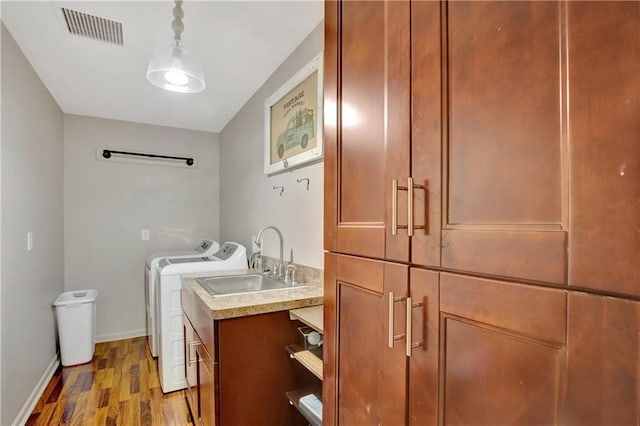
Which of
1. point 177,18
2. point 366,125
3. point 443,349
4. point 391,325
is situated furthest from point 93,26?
point 443,349

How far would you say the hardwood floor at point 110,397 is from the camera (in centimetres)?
203

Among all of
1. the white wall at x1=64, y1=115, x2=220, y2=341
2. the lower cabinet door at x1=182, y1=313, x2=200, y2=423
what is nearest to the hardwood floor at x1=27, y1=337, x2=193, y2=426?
the lower cabinet door at x1=182, y1=313, x2=200, y2=423

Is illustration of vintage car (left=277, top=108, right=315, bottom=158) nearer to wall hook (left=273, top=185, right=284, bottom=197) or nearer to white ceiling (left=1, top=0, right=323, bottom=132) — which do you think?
wall hook (left=273, top=185, right=284, bottom=197)

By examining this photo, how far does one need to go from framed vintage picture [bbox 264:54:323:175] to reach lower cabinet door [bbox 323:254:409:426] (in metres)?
1.03

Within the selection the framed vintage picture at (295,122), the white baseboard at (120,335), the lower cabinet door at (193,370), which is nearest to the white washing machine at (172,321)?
the lower cabinet door at (193,370)

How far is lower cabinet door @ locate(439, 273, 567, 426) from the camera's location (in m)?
0.48

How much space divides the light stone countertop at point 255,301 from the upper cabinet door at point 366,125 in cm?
65

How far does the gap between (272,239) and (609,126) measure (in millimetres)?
2115

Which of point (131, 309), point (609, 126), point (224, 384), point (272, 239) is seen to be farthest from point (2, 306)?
point (609, 126)

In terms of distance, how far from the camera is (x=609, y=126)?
41 cm

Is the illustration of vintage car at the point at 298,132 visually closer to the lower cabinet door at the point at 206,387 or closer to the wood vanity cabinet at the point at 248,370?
the wood vanity cabinet at the point at 248,370

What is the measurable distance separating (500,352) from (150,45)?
7.66 ft

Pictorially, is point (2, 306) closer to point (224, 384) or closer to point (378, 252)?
point (224, 384)

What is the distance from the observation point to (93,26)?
178 centimetres
